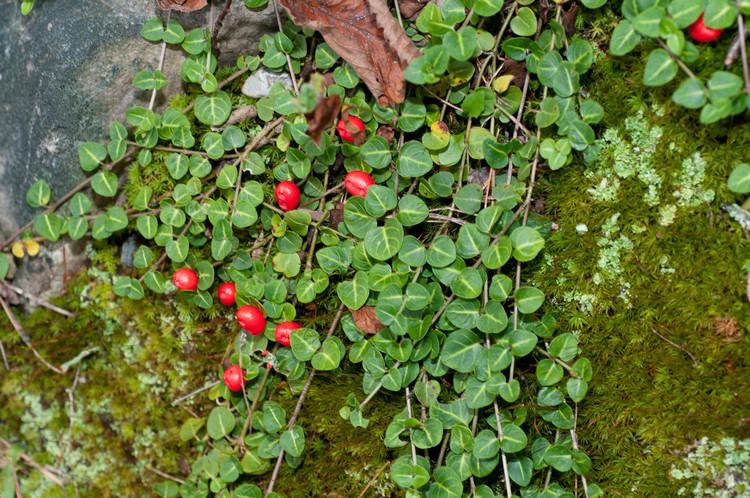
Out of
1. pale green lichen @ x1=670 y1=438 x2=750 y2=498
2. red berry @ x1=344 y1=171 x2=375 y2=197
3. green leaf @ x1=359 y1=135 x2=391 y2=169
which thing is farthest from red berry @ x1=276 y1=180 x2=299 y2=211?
pale green lichen @ x1=670 y1=438 x2=750 y2=498

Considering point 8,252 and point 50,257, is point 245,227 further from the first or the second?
point 8,252

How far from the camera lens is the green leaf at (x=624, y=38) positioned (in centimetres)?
272

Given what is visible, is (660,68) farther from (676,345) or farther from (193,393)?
(193,393)

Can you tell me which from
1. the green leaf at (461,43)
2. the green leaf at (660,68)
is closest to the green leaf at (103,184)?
the green leaf at (461,43)

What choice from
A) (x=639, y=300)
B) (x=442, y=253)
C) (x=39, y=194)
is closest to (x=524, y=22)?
(x=442, y=253)

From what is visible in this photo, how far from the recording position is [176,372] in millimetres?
3820

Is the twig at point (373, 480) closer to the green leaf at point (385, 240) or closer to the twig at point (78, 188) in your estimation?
the green leaf at point (385, 240)

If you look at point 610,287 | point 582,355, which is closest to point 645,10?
point 610,287

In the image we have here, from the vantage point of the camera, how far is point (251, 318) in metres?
3.22

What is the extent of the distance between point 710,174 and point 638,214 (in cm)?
33

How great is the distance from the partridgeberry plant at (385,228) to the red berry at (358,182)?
0.01 meters

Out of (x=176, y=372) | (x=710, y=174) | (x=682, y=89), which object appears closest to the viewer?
(x=682, y=89)

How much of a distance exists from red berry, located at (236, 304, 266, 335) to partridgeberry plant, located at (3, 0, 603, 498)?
0.02 meters

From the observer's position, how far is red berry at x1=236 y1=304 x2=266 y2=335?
10.6ft
